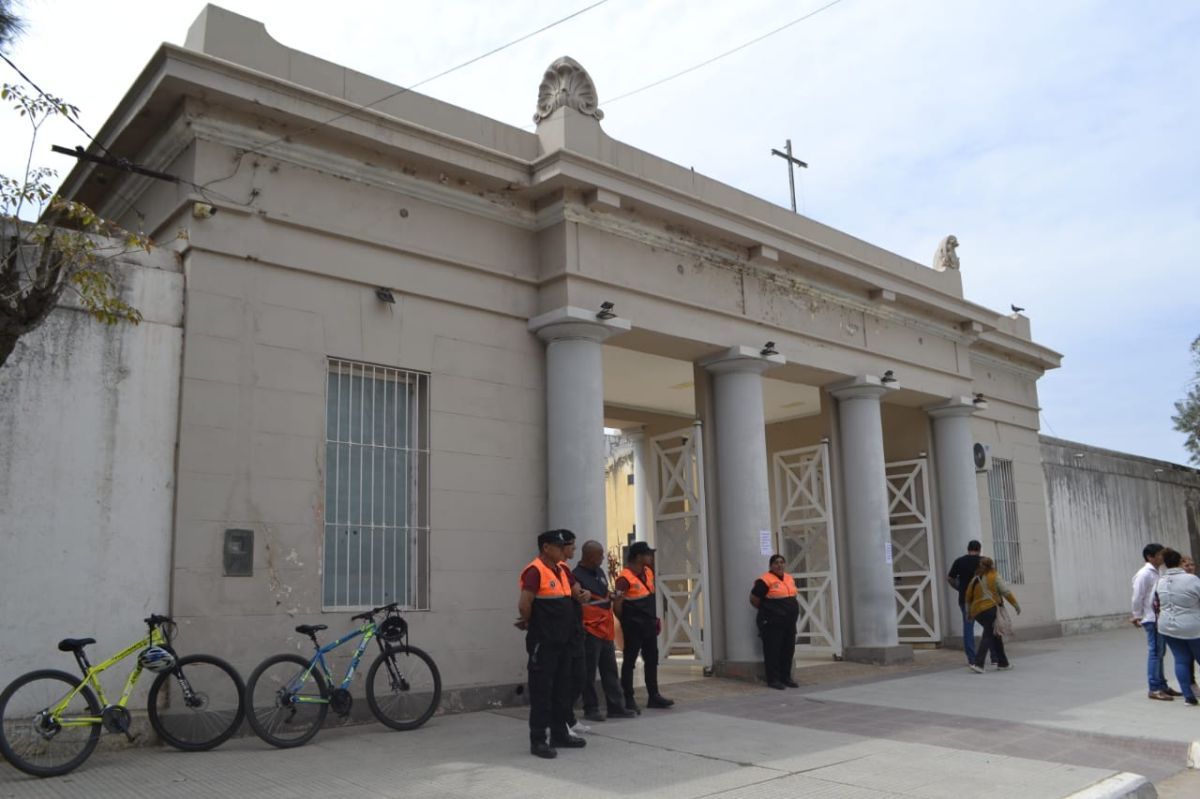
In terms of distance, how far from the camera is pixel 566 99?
1134cm

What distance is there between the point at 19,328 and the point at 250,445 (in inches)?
105

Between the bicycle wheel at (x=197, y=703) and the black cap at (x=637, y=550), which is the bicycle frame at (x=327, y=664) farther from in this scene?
the black cap at (x=637, y=550)

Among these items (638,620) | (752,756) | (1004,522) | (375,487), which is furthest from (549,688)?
(1004,522)

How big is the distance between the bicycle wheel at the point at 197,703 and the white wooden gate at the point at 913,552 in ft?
37.8

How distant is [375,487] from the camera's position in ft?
31.7

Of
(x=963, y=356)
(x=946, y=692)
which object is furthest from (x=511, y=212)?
(x=963, y=356)

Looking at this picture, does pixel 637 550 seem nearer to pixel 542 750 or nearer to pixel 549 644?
pixel 549 644

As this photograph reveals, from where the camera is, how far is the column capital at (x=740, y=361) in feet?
41.3

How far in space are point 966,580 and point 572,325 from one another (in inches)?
259

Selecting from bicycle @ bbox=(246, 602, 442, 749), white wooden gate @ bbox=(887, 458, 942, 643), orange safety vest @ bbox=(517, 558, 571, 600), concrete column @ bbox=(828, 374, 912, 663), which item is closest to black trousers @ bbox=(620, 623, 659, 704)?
bicycle @ bbox=(246, 602, 442, 749)

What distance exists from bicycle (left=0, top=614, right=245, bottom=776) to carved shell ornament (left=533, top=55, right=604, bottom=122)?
6845 millimetres

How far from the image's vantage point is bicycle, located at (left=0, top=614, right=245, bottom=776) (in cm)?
669

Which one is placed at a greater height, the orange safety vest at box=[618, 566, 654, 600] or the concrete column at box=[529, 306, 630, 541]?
the concrete column at box=[529, 306, 630, 541]

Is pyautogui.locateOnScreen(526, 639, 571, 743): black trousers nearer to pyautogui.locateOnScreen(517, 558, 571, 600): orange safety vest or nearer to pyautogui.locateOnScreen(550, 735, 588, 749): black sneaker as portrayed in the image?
pyautogui.locateOnScreen(550, 735, 588, 749): black sneaker
